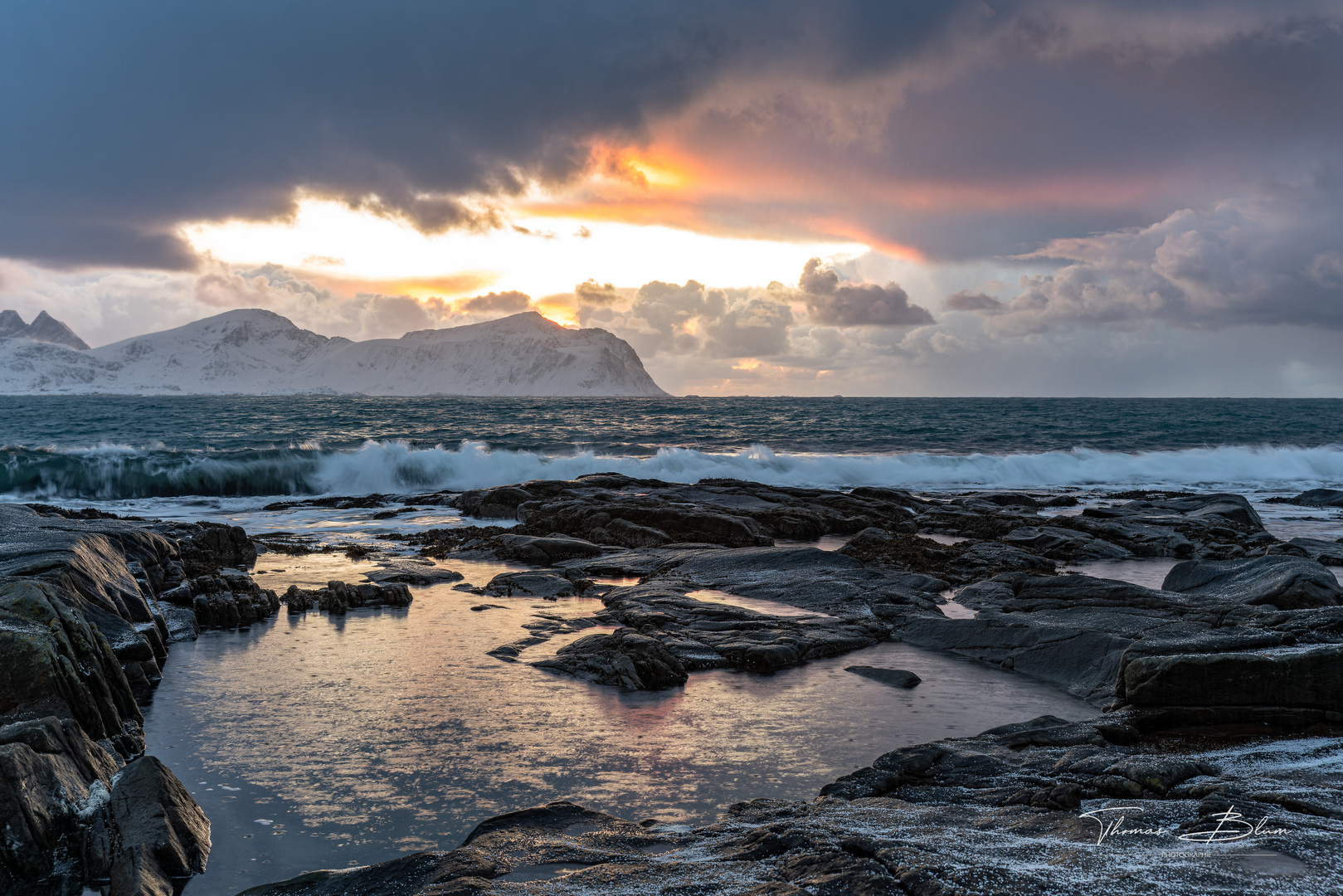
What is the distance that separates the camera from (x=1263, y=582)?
36.5 ft

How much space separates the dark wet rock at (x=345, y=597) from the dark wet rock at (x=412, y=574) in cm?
97

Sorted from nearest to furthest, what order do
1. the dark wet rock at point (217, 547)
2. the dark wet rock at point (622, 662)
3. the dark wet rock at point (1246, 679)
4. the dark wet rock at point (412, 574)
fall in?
the dark wet rock at point (1246, 679) → the dark wet rock at point (622, 662) → the dark wet rock at point (412, 574) → the dark wet rock at point (217, 547)

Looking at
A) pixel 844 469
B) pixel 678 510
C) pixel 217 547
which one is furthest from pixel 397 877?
pixel 844 469

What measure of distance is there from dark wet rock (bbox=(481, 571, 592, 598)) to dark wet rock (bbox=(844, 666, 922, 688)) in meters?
5.78

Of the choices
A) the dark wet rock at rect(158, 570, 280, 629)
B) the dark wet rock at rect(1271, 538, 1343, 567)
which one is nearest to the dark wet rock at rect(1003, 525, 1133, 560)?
the dark wet rock at rect(1271, 538, 1343, 567)

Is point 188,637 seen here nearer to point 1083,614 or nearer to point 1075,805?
point 1075,805

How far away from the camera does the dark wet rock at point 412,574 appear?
13773mm

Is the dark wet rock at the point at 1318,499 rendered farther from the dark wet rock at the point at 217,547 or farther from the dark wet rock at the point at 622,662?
the dark wet rock at the point at 217,547

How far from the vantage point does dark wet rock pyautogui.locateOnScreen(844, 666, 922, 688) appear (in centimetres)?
874

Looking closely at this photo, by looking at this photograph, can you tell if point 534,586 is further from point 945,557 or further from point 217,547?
point 945,557

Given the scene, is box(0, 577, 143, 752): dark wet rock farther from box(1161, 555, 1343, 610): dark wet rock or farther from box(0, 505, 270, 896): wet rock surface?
box(1161, 555, 1343, 610): dark wet rock

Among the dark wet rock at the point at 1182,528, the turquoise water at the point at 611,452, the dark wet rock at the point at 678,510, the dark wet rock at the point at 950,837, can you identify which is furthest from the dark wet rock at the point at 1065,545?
the turquoise water at the point at 611,452

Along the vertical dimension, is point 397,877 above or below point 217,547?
above

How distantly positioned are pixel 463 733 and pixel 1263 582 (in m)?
11.5
